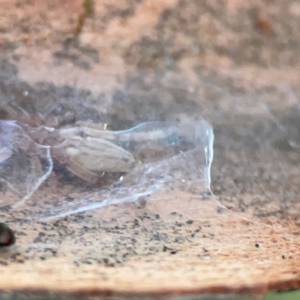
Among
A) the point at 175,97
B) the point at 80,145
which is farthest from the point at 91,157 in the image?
the point at 175,97

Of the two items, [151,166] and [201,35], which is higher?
[201,35]

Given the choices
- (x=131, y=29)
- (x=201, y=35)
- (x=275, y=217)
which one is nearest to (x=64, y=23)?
(x=131, y=29)

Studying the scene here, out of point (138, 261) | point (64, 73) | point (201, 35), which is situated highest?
point (201, 35)

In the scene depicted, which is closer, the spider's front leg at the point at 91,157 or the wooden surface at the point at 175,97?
the wooden surface at the point at 175,97

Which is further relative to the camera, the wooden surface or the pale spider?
the pale spider

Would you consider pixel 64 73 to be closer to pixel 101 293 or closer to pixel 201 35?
pixel 201 35

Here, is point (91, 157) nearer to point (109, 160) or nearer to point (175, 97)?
point (109, 160)
